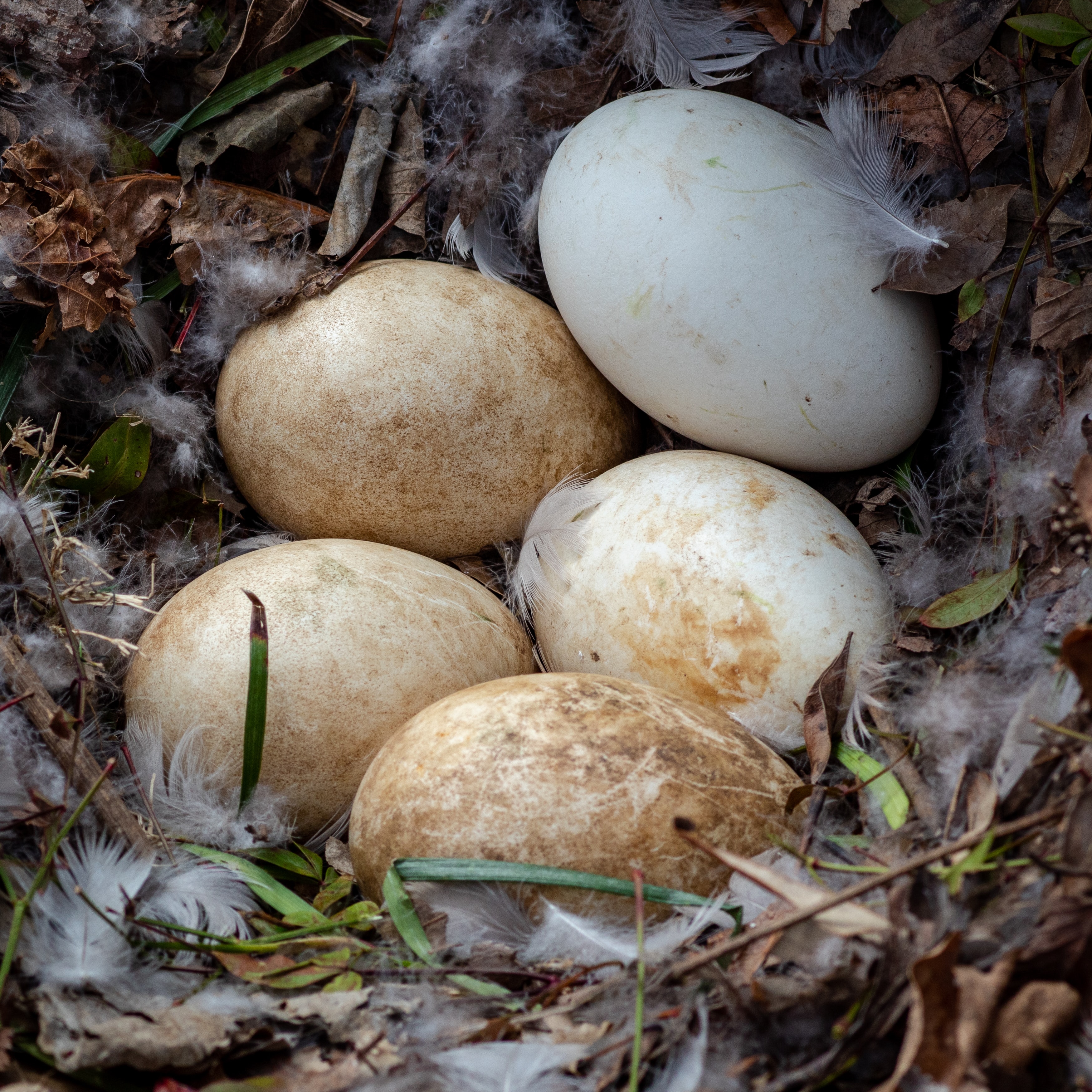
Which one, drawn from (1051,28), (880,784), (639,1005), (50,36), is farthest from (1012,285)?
(50,36)

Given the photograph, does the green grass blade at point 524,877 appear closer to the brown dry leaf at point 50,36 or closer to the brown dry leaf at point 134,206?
the brown dry leaf at point 134,206

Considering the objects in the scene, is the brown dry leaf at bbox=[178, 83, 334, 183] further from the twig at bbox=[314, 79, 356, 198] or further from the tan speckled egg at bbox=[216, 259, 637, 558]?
the tan speckled egg at bbox=[216, 259, 637, 558]

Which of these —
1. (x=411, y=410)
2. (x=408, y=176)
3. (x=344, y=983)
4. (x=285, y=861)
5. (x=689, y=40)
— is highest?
(x=689, y=40)

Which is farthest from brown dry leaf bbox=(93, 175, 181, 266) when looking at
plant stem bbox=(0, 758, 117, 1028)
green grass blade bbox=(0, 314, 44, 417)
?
plant stem bbox=(0, 758, 117, 1028)

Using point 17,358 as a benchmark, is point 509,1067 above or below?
below

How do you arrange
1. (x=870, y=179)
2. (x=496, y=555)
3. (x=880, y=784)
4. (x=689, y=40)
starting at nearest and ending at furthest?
(x=880, y=784) → (x=870, y=179) → (x=689, y=40) → (x=496, y=555)

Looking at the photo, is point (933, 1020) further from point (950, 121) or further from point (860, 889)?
point (950, 121)
